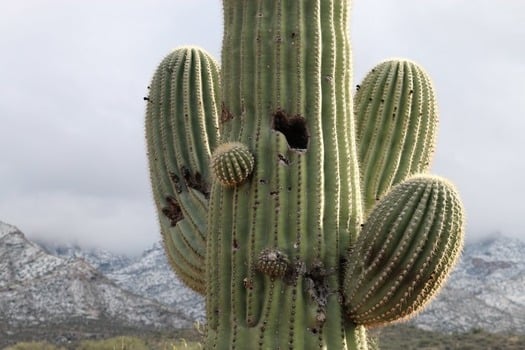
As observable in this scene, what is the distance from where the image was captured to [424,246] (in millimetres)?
5602

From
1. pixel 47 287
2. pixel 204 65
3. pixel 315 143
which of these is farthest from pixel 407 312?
pixel 47 287

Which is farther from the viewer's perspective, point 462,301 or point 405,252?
point 462,301

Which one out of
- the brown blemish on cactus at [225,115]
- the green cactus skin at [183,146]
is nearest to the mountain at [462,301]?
the green cactus skin at [183,146]

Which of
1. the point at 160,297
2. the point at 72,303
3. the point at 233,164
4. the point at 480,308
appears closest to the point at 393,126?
the point at 233,164

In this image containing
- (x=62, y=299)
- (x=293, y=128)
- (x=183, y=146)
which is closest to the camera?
(x=293, y=128)

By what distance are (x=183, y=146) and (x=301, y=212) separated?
196 cm

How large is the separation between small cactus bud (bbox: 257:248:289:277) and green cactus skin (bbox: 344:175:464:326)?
17.3 inches

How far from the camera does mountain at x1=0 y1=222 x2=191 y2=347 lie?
78.3 m

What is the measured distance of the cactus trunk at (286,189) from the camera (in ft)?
19.5

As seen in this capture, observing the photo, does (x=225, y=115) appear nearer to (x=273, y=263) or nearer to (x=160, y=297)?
(x=273, y=263)

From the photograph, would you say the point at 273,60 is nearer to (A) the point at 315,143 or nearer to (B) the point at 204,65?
(A) the point at 315,143

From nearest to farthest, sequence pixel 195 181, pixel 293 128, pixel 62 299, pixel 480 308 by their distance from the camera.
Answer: pixel 293 128, pixel 195 181, pixel 62 299, pixel 480 308

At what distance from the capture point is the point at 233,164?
6059mm

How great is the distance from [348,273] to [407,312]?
458mm
